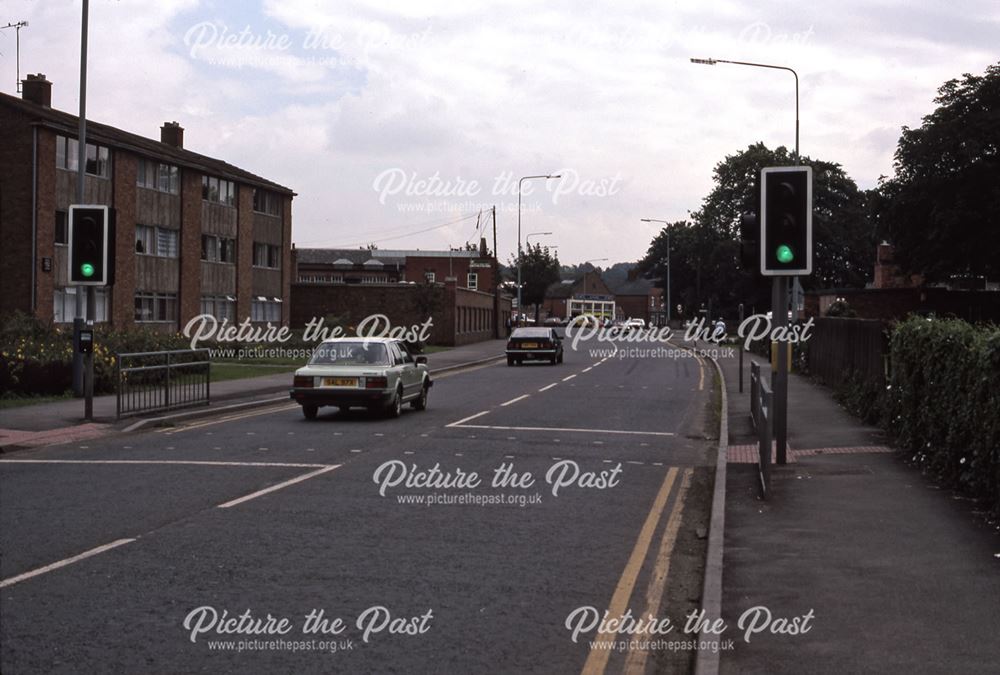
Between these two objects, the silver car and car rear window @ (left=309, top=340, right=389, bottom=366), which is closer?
the silver car

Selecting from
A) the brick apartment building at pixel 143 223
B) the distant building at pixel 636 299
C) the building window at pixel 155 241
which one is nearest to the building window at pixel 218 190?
the brick apartment building at pixel 143 223

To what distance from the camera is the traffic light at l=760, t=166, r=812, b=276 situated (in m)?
12.9

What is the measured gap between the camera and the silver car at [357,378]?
19.3 meters

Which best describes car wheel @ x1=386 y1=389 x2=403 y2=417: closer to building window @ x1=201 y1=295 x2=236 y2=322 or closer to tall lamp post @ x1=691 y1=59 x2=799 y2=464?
tall lamp post @ x1=691 y1=59 x2=799 y2=464

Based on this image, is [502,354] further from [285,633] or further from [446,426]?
[285,633]

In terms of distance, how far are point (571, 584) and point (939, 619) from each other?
2.39 metres

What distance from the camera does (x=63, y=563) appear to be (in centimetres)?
784

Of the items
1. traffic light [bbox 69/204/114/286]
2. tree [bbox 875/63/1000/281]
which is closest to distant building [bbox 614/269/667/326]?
tree [bbox 875/63/1000/281]

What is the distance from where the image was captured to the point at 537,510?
10578 mm

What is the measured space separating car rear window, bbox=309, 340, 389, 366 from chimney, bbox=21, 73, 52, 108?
27.5 metres

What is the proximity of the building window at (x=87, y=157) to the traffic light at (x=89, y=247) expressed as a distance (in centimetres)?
2104

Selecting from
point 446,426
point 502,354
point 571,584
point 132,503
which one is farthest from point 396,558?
point 502,354

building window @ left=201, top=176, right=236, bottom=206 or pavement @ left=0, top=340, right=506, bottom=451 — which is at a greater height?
building window @ left=201, top=176, right=236, bottom=206

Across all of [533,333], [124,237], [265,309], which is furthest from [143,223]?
[533,333]
